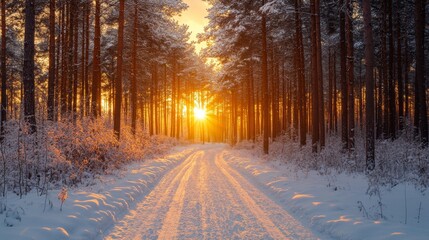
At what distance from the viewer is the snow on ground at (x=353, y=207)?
5.26 metres

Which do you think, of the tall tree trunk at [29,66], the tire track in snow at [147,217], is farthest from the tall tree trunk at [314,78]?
the tall tree trunk at [29,66]

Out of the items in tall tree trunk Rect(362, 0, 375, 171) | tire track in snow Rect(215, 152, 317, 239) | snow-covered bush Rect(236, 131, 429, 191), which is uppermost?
tall tree trunk Rect(362, 0, 375, 171)

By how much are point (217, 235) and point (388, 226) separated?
305 centimetres

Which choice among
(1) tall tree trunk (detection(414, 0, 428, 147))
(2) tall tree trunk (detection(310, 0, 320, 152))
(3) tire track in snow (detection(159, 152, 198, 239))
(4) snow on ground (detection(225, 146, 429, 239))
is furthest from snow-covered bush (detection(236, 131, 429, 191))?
(3) tire track in snow (detection(159, 152, 198, 239))

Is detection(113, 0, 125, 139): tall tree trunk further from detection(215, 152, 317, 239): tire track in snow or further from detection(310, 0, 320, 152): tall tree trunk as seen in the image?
detection(310, 0, 320, 152): tall tree trunk

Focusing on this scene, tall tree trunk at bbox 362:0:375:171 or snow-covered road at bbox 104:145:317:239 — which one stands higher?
tall tree trunk at bbox 362:0:375:171

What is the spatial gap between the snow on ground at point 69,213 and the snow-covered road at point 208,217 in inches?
14.5

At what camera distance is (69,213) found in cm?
604

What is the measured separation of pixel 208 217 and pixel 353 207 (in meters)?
3.31

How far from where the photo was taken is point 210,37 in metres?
24.2

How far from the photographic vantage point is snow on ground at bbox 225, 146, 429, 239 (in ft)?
17.3

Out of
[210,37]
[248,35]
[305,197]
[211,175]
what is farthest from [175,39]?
[305,197]

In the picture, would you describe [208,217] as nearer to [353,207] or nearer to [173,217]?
[173,217]

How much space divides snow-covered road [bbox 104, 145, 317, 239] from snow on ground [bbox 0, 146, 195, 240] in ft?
1.20
